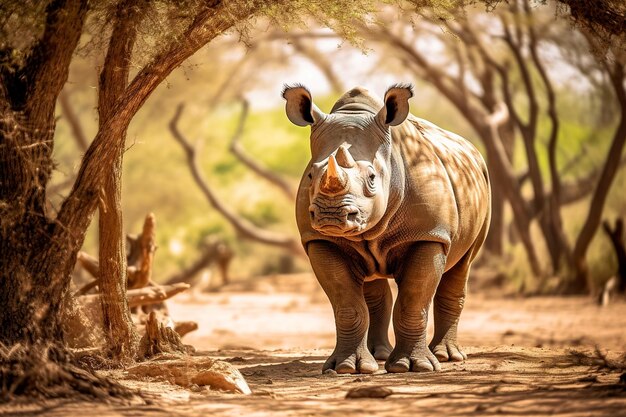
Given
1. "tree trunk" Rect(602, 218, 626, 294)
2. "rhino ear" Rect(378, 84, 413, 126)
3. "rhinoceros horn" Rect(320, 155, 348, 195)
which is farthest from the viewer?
"tree trunk" Rect(602, 218, 626, 294)

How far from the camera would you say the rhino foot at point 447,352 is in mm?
9258

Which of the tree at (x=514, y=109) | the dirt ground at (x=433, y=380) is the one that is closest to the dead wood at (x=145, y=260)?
the dirt ground at (x=433, y=380)

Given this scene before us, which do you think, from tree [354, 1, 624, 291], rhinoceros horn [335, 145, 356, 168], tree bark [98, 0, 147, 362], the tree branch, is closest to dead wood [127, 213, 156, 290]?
tree bark [98, 0, 147, 362]

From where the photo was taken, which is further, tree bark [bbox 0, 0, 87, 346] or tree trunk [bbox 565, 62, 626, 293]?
tree trunk [bbox 565, 62, 626, 293]

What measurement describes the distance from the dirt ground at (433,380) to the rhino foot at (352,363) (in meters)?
0.11

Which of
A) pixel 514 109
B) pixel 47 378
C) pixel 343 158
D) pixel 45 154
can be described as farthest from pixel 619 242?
pixel 47 378

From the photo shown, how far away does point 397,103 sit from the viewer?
27.7ft

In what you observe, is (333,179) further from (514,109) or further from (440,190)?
(514,109)

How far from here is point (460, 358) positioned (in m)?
9.25

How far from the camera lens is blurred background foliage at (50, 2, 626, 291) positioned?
21453mm

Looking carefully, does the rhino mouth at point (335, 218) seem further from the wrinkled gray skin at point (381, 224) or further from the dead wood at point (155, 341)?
the dead wood at point (155, 341)

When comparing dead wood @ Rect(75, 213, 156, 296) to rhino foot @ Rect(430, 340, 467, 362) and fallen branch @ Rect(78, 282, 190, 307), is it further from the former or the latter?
rhino foot @ Rect(430, 340, 467, 362)

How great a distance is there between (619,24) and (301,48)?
69.4ft

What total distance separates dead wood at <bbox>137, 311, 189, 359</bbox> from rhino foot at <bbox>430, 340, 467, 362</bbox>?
2178 mm
